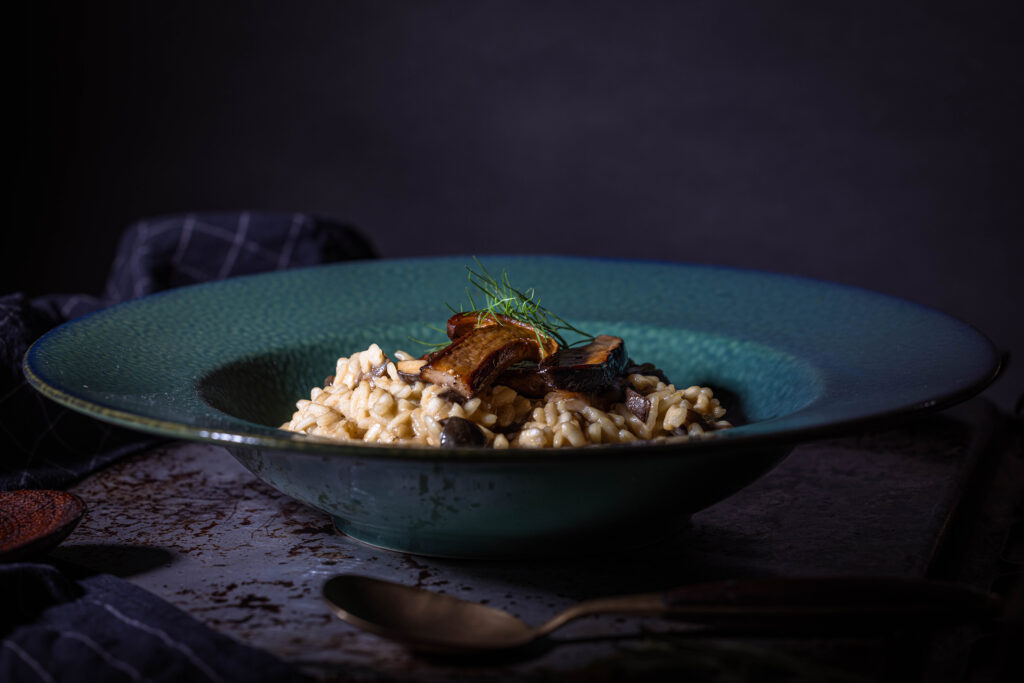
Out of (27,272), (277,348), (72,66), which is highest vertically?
(72,66)

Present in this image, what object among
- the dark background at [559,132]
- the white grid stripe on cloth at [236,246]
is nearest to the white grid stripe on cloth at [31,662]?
the white grid stripe on cloth at [236,246]

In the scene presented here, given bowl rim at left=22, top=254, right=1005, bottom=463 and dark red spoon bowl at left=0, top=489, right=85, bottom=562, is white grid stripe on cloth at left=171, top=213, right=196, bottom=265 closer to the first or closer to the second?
dark red spoon bowl at left=0, top=489, right=85, bottom=562

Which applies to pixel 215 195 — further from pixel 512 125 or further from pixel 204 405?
pixel 204 405

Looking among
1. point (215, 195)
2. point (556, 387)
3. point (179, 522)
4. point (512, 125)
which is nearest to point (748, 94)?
point (512, 125)

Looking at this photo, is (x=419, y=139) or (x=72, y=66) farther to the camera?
(x=419, y=139)

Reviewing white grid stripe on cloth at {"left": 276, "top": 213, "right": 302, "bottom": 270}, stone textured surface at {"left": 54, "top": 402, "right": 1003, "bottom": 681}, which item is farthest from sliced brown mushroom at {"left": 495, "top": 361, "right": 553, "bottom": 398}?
white grid stripe on cloth at {"left": 276, "top": 213, "right": 302, "bottom": 270}

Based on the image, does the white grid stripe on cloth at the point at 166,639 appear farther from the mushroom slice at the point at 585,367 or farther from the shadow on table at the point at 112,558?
the mushroom slice at the point at 585,367
